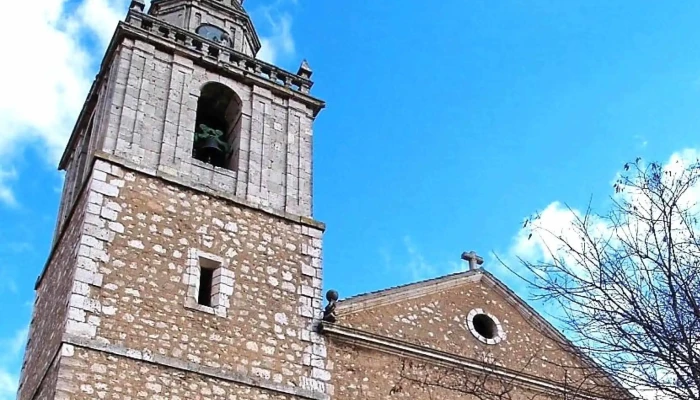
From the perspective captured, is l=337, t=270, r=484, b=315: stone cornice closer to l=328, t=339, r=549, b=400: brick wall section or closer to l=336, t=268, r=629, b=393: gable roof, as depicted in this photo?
l=336, t=268, r=629, b=393: gable roof

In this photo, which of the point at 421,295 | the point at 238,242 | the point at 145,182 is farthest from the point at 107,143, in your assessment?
the point at 421,295

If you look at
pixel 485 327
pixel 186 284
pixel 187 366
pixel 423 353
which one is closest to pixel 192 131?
pixel 186 284

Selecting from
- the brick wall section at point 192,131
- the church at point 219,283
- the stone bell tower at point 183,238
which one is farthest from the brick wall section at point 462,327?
the brick wall section at point 192,131

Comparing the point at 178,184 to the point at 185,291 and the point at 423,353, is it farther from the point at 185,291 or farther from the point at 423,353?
the point at 423,353

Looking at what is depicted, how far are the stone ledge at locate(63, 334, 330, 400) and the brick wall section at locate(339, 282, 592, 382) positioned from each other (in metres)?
1.24

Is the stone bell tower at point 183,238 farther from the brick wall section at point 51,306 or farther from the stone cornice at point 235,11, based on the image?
the stone cornice at point 235,11

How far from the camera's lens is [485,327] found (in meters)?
11.8

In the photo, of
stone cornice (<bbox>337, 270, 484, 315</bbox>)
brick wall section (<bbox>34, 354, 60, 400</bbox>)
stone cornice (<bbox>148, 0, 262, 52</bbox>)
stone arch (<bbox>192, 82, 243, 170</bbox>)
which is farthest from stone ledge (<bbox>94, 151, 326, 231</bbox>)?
stone cornice (<bbox>148, 0, 262, 52</bbox>)

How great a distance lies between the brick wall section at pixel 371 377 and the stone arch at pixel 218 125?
304 cm

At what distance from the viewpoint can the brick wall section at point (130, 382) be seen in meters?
8.53

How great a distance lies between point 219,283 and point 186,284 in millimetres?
410

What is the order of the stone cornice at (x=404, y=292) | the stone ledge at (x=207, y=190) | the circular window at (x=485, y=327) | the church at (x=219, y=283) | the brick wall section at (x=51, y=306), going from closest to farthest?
the church at (x=219, y=283) < the brick wall section at (x=51, y=306) < the stone ledge at (x=207, y=190) < the stone cornice at (x=404, y=292) < the circular window at (x=485, y=327)

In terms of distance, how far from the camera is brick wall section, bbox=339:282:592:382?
431 inches

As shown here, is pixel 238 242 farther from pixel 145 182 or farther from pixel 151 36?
pixel 151 36
